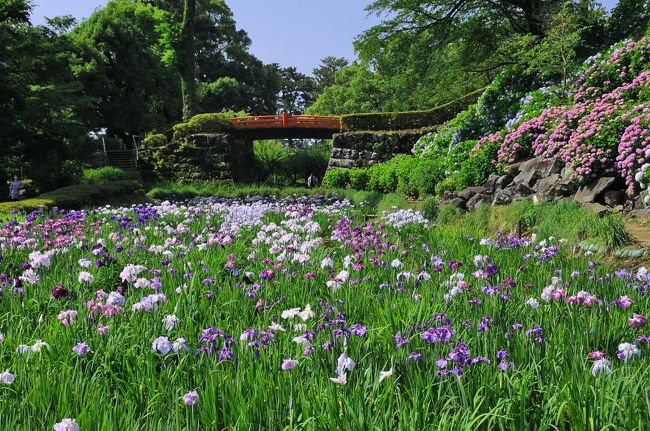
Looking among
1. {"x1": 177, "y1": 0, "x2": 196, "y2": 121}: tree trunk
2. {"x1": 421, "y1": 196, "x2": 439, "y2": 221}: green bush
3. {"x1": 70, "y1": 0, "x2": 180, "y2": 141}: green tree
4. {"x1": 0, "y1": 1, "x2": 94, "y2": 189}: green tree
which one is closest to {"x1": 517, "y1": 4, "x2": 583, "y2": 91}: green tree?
{"x1": 421, "y1": 196, "x2": 439, "y2": 221}: green bush

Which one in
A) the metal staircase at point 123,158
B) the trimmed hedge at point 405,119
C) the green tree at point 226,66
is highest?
the green tree at point 226,66

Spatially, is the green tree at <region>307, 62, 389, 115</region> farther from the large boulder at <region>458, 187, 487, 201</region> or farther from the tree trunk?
the large boulder at <region>458, 187, 487, 201</region>

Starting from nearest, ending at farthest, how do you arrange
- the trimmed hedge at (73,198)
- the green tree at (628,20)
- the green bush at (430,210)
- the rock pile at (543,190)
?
the rock pile at (543,190) < the trimmed hedge at (73,198) < the green bush at (430,210) < the green tree at (628,20)

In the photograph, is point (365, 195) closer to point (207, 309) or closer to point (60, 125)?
point (60, 125)

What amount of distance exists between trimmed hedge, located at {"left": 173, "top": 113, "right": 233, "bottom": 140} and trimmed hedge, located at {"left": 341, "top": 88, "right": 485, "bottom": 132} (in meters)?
7.15

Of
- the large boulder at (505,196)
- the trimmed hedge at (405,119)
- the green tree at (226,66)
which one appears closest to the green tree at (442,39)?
the trimmed hedge at (405,119)

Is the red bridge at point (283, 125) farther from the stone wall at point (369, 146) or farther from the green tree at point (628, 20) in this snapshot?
the green tree at point (628, 20)

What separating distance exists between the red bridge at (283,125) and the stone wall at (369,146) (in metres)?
2.67

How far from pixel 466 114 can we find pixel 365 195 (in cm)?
587

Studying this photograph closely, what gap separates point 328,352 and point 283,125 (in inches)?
1023

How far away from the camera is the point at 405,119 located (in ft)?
78.6

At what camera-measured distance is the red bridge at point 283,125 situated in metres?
26.9

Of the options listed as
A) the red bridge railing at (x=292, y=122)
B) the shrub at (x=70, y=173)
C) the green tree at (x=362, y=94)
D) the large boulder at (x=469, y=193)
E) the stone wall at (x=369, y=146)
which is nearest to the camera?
the large boulder at (x=469, y=193)

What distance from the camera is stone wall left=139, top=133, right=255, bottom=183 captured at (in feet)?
79.8
